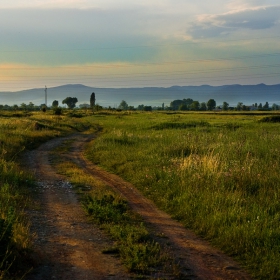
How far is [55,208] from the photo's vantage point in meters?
8.09

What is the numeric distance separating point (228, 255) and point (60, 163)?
32.2ft

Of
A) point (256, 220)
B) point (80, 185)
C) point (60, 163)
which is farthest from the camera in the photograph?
point (60, 163)

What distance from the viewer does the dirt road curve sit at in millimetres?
5008

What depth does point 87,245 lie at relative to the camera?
19.4ft

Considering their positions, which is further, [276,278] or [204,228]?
[204,228]

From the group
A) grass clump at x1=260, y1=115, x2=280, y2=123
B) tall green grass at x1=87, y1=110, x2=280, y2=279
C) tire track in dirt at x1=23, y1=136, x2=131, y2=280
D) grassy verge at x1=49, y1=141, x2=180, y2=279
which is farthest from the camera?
grass clump at x1=260, y1=115, x2=280, y2=123

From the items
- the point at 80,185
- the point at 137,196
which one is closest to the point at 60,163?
the point at 80,185

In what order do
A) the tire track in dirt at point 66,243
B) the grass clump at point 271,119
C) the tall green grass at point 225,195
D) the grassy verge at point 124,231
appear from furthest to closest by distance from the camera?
the grass clump at point 271,119
the tall green grass at point 225,195
the grassy verge at point 124,231
the tire track in dirt at point 66,243

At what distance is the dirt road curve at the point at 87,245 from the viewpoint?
501 centimetres

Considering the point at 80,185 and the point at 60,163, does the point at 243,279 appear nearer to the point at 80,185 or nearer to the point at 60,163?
the point at 80,185

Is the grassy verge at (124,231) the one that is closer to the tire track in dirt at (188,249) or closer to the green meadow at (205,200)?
the green meadow at (205,200)

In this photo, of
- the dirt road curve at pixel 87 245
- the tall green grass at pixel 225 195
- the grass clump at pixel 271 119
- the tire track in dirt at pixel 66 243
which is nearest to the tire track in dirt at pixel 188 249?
the dirt road curve at pixel 87 245

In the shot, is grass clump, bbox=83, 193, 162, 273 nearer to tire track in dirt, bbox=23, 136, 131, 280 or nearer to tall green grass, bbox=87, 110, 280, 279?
tire track in dirt, bbox=23, 136, 131, 280

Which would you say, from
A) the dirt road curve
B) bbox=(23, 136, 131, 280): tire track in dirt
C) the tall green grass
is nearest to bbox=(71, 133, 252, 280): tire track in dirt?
the dirt road curve
